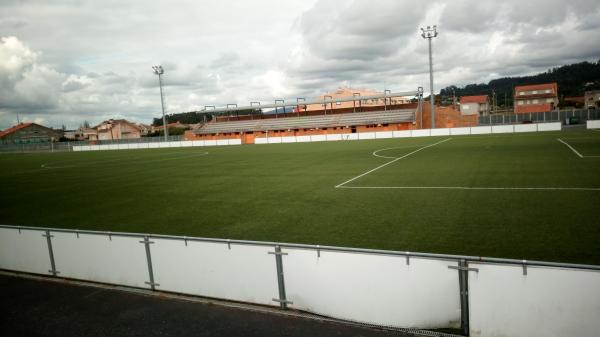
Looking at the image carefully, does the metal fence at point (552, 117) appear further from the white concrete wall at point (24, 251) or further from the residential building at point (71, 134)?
the residential building at point (71, 134)

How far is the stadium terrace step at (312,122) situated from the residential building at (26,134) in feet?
244

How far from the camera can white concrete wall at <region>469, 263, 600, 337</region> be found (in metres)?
5.14

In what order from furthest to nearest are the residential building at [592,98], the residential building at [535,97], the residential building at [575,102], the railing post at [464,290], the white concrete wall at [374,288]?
the residential building at [575,102], the residential building at [535,97], the residential building at [592,98], the white concrete wall at [374,288], the railing post at [464,290]

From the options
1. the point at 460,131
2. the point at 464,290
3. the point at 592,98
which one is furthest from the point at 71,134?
the point at 464,290

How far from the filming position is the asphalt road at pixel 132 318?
21.3 feet

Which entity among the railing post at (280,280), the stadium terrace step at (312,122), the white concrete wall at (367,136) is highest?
the stadium terrace step at (312,122)

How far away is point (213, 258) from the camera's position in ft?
24.8

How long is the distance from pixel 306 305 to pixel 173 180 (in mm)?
19458

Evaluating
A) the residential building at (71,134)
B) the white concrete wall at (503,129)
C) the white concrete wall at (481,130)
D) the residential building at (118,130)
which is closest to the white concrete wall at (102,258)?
the white concrete wall at (481,130)

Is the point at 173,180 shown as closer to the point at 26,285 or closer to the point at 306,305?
the point at 26,285

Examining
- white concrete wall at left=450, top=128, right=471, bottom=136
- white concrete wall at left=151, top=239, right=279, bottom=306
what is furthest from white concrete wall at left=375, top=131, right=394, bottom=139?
white concrete wall at left=151, top=239, right=279, bottom=306

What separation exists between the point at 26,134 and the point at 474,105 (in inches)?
5520

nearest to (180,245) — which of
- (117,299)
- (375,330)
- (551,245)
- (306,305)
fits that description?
(117,299)

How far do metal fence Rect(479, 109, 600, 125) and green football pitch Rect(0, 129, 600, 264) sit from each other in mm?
46534
